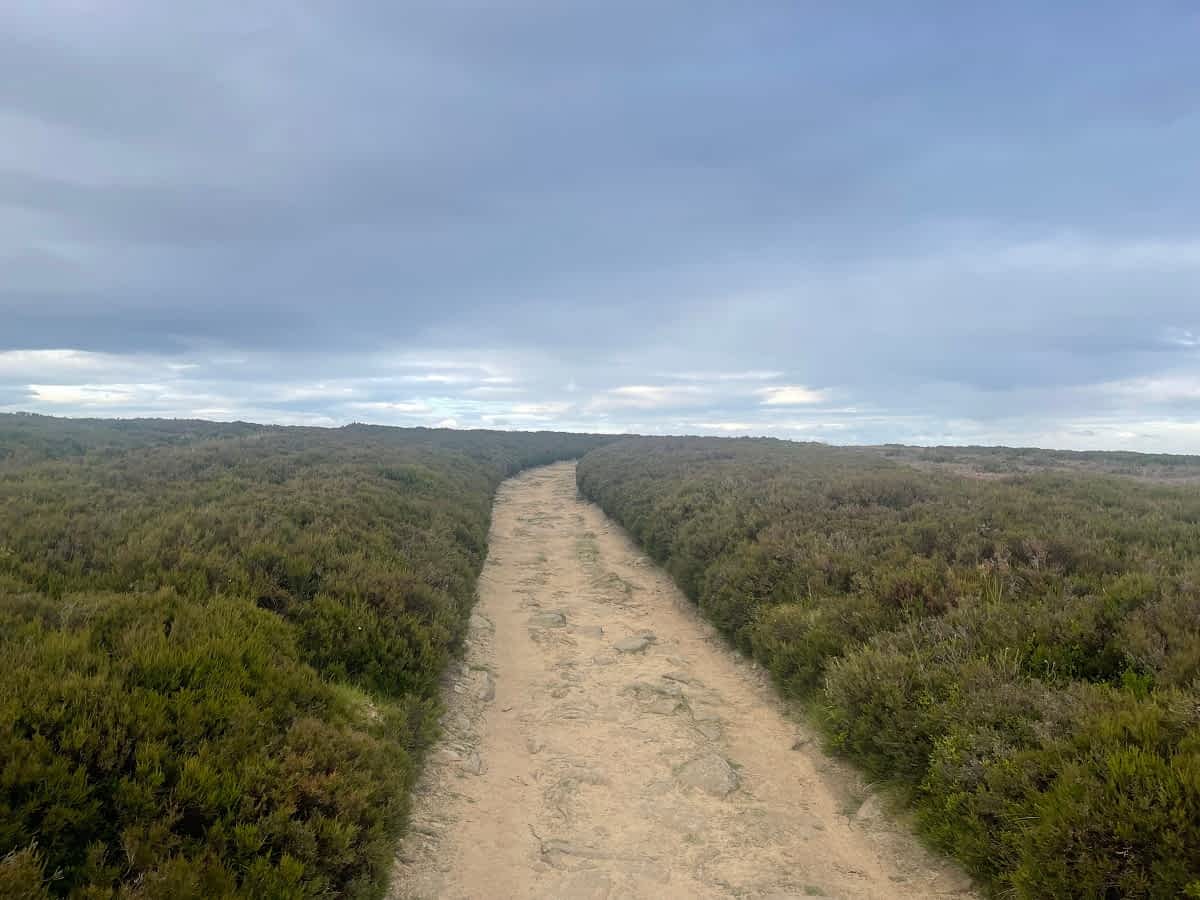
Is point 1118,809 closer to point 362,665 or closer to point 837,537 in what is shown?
point 362,665

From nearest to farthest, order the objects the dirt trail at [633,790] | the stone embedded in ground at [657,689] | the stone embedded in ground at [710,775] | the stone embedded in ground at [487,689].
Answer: the dirt trail at [633,790]
the stone embedded in ground at [710,775]
the stone embedded in ground at [487,689]
the stone embedded in ground at [657,689]

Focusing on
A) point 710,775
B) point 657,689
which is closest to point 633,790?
point 710,775

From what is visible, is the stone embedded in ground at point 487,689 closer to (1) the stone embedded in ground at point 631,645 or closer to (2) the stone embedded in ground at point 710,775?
(1) the stone embedded in ground at point 631,645

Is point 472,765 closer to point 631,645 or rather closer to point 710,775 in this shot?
point 710,775

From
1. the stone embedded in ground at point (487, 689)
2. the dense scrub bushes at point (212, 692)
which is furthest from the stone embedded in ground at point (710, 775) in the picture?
the stone embedded in ground at point (487, 689)

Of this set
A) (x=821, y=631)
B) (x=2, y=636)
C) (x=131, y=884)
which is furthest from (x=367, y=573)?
(x=821, y=631)
